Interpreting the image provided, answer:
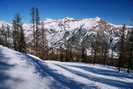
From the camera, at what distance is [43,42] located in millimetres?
34375

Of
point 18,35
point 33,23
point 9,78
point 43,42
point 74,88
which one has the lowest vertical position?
point 74,88

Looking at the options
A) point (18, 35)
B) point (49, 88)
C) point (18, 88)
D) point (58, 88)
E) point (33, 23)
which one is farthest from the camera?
point (18, 35)

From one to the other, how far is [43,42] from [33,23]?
19.7ft

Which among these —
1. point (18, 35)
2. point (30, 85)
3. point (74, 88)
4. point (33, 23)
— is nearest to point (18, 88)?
point (30, 85)

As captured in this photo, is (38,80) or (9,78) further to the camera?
(38,80)

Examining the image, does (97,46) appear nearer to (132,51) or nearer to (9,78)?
(132,51)

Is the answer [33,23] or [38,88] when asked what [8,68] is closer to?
[38,88]

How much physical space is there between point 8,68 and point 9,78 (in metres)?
1.12

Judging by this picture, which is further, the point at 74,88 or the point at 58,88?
the point at 74,88

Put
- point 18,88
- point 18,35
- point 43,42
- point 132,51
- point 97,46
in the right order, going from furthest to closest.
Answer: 1. point 97,46
2. point 18,35
3. point 43,42
4. point 132,51
5. point 18,88

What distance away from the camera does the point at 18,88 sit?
538 centimetres

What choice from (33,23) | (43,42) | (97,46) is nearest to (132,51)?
(97,46)

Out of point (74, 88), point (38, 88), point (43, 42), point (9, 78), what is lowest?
point (74, 88)

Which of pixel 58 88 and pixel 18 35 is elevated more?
pixel 18 35
